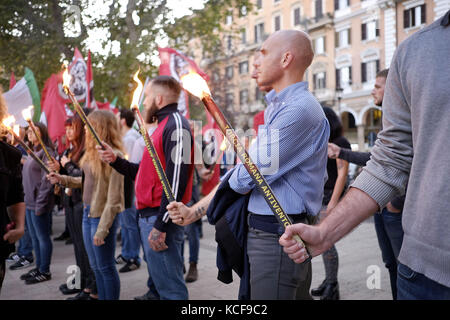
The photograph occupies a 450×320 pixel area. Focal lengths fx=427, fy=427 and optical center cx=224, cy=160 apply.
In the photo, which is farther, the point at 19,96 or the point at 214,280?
the point at 19,96

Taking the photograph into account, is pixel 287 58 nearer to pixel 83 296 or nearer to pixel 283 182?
pixel 283 182

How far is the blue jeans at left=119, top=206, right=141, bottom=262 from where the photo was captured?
5.90 m

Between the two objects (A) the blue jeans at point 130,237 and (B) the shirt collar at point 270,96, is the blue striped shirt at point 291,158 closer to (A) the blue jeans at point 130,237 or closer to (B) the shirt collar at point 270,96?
(B) the shirt collar at point 270,96

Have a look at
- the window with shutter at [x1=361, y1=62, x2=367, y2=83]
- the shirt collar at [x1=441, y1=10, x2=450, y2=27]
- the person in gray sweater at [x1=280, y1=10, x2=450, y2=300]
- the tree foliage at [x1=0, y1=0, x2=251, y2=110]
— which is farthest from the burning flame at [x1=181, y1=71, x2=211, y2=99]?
the window with shutter at [x1=361, y1=62, x2=367, y2=83]

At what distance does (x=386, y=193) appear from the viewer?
1.40 m

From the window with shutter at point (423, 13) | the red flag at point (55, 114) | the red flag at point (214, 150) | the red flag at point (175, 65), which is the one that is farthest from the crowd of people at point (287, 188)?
the window with shutter at point (423, 13)

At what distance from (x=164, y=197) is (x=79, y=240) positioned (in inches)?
77.0

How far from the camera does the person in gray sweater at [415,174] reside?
122cm

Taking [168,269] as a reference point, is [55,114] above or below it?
above

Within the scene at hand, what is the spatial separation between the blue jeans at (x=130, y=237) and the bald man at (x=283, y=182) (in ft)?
13.1

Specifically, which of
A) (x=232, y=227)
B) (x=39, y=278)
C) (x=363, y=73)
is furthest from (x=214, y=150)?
(x=363, y=73)

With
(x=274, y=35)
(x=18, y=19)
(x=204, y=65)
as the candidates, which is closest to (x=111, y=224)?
(x=274, y=35)

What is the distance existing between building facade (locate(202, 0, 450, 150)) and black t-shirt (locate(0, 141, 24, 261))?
2354 centimetres

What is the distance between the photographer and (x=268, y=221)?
199cm
